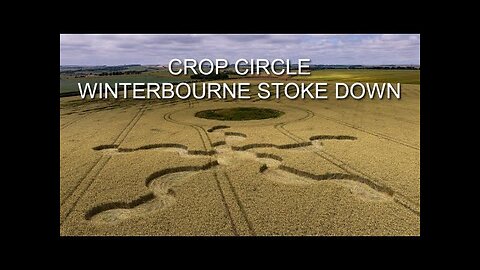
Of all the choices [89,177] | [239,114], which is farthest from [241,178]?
[239,114]

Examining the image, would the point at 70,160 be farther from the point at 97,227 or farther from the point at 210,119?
the point at 210,119

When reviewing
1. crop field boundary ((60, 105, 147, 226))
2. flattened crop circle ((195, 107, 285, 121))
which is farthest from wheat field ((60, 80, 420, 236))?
flattened crop circle ((195, 107, 285, 121))

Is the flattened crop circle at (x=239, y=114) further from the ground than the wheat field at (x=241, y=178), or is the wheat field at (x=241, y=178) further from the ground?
the flattened crop circle at (x=239, y=114)

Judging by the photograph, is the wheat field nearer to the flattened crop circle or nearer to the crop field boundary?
the crop field boundary

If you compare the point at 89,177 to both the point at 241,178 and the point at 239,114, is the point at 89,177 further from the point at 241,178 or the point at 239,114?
the point at 239,114

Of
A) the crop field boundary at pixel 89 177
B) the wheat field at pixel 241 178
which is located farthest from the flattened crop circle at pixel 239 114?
the crop field boundary at pixel 89 177

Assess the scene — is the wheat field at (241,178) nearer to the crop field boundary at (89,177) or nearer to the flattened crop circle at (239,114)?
the crop field boundary at (89,177)

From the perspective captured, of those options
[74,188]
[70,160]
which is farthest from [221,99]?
[74,188]
